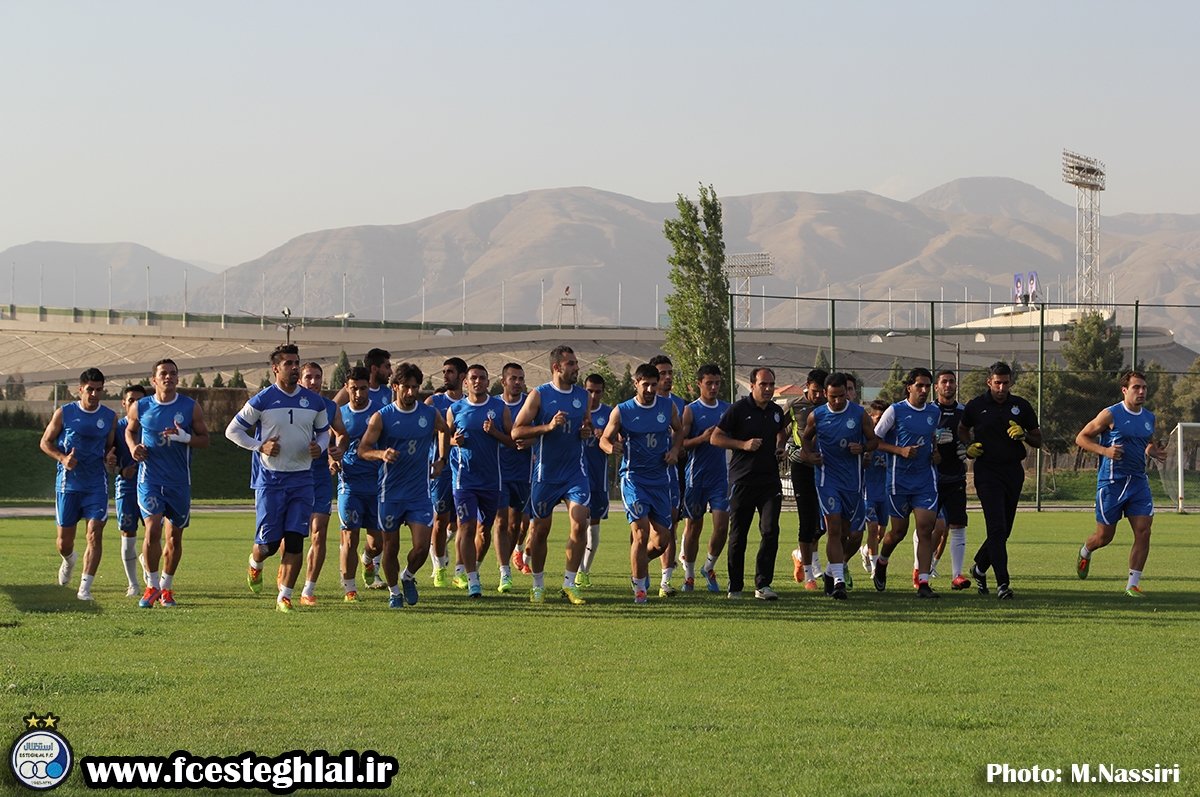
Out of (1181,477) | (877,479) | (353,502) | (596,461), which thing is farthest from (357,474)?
(1181,477)

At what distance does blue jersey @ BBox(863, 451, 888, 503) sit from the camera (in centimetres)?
1448

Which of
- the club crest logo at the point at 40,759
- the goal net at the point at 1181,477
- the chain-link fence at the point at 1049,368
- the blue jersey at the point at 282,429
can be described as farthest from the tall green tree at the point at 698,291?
the club crest logo at the point at 40,759

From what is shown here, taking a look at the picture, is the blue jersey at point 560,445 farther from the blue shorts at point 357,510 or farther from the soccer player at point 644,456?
the blue shorts at point 357,510

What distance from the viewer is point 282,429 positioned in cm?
1108

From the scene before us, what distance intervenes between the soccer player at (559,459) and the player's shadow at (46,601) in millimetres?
4019

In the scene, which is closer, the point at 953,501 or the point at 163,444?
the point at 163,444

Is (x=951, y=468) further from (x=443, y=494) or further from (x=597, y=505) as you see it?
(x=443, y=494)

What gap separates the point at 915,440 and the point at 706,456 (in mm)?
2230

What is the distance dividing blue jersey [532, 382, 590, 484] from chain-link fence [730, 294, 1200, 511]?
6.79 m

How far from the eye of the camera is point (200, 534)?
22.9m

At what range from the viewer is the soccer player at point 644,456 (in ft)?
39.2

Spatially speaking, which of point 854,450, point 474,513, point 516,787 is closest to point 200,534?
point 474,513

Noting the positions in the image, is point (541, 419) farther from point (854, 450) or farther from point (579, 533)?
point (854, 450)

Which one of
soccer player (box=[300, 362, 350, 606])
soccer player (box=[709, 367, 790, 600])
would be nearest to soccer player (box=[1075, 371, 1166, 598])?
soccer player (box=[709, 367, 790, 600])
